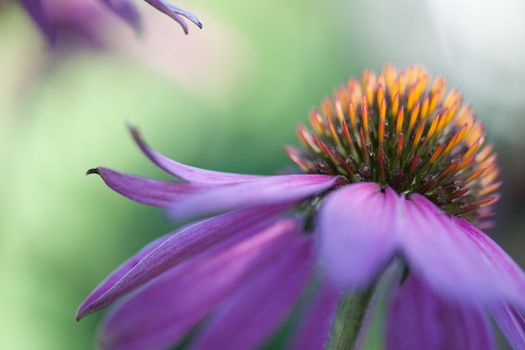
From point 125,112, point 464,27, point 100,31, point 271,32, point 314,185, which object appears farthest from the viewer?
point 464,27

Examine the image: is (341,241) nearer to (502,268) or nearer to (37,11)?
(502,268)

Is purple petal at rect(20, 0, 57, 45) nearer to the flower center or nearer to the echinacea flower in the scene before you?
the echinacea flower

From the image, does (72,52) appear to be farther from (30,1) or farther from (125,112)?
(125,112)

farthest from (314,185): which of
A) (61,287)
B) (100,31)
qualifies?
(61,287)

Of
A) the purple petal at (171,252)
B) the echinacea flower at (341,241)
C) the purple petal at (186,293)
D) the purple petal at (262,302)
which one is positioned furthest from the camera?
the purple petal at (262,302)

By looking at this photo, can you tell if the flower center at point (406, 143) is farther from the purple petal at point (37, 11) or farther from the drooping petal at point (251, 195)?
the purple petal at point (37, 11)

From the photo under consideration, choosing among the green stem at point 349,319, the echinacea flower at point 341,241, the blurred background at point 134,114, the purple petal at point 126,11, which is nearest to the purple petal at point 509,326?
the echinacea flower at point 341,241
